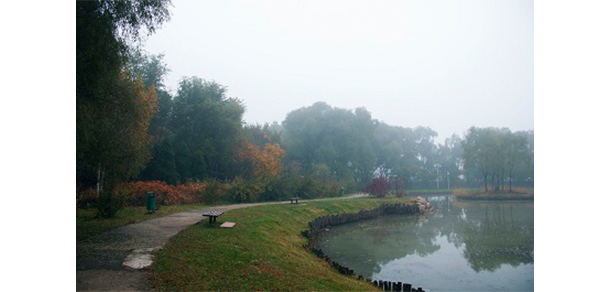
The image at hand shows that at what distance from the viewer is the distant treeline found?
283 inches

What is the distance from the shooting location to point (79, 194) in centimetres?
1257

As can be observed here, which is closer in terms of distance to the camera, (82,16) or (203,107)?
(82,16)

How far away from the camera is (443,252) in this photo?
10828 millimetres

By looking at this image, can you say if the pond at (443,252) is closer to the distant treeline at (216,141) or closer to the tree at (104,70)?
the distant treeline at (216,141)

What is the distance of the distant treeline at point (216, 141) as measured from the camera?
23.6ft

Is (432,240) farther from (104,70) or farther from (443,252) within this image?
(104,70)

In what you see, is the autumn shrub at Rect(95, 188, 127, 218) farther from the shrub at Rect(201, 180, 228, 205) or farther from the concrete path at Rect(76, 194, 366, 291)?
the shrub at Rect(201, 180, 228, 205)

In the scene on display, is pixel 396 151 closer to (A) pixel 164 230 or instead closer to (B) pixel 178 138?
(B) pixel 178 138

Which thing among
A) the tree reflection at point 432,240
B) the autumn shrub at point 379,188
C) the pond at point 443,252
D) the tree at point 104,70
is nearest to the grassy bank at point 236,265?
the pond at point 443,252

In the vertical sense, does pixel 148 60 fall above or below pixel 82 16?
above

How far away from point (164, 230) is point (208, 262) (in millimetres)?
2967

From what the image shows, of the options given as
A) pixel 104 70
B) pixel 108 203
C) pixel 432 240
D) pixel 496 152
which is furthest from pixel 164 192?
pixel 496 152

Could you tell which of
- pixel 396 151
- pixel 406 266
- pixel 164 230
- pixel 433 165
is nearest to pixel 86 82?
pixel 164 230

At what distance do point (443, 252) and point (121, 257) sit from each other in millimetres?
8956
